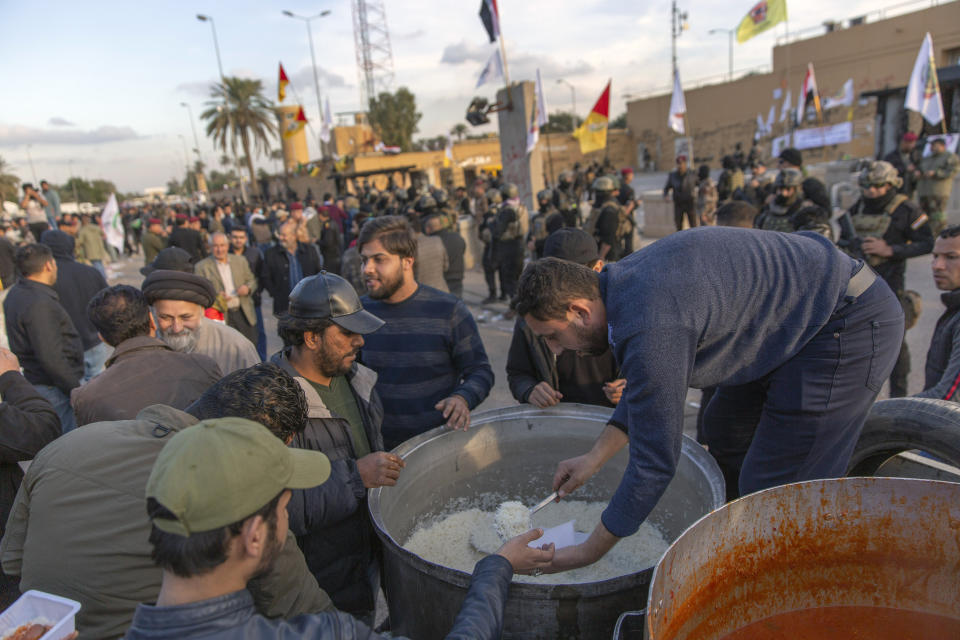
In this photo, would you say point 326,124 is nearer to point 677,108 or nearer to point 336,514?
point 677,108

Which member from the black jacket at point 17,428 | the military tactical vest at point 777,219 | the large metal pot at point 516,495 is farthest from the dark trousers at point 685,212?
the black jacket at point 17,428

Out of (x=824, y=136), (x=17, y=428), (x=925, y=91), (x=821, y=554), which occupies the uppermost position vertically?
(x=824, y=136)

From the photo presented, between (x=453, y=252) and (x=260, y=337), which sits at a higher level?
(x=453, y=252)

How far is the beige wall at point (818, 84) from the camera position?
97.8 ft

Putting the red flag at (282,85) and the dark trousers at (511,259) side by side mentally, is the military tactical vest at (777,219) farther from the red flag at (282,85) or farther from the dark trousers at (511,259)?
the red flag at (282,85)

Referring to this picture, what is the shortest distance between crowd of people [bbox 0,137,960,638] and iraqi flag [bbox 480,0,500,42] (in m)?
8.81

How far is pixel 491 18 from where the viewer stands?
10.5 meters

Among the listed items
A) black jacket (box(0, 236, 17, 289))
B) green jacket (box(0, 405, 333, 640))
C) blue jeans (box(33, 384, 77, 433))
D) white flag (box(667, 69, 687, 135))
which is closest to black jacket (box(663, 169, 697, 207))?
white flag (box(667, 69, 687, 135))

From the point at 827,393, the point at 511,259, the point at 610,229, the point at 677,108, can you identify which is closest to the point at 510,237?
the point at 511,259

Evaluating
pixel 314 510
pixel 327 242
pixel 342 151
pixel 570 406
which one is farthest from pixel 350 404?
pixel 342 151

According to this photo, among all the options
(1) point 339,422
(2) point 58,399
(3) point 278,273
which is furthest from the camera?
(3) point 278,273

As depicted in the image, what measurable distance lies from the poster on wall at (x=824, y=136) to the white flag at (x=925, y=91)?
2302 cm

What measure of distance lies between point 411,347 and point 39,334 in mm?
2959

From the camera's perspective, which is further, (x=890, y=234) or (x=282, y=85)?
(x=282, y=85)
